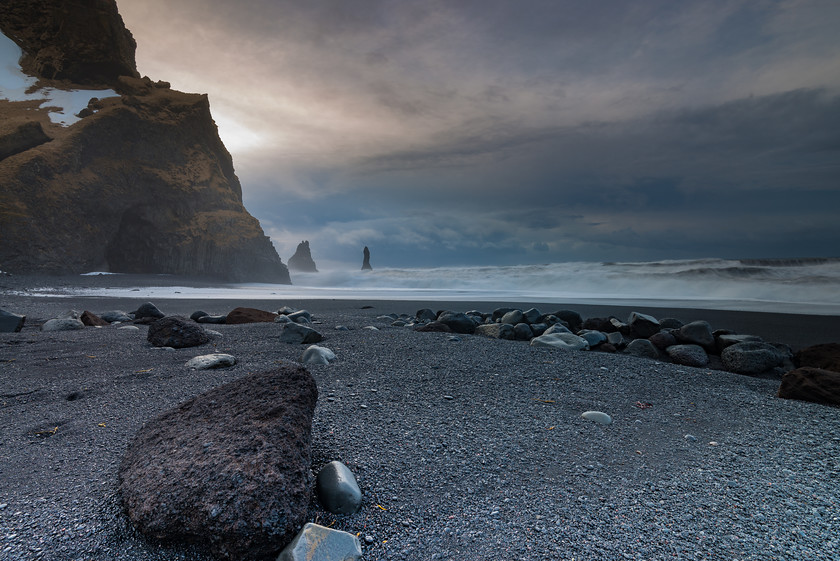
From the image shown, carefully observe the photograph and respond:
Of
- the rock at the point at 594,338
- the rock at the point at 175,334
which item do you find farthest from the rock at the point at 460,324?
the rock at the point at 175,334

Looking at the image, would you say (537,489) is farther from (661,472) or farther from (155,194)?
(155,194)

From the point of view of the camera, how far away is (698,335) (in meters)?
4.21

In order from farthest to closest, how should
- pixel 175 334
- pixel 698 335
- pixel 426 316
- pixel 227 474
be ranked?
pixel 426 316, pixel 698 335, pixel 175 334, pixel 227 474

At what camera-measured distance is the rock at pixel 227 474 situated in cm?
101

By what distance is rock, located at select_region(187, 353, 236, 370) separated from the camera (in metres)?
2.73

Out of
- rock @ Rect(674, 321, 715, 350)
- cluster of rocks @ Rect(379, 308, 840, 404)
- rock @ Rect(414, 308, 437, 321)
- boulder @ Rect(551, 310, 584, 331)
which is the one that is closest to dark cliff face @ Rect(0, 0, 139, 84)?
rock @ Rect(414, 308, 437, 321)

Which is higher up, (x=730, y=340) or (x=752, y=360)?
(x=730, y=340)

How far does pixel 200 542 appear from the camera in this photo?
3.37ft

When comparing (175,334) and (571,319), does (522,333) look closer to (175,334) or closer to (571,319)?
(571,319)

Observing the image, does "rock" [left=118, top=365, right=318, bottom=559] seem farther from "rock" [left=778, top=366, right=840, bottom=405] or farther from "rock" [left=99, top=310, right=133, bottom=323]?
"rock" [left=99, top=310, right=133, bottom=323]

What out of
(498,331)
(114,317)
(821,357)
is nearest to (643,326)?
(821,357)

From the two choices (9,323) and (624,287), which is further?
(624,287)

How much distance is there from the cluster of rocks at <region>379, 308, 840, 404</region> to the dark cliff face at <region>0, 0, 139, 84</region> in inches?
1498

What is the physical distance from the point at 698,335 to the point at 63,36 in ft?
138
